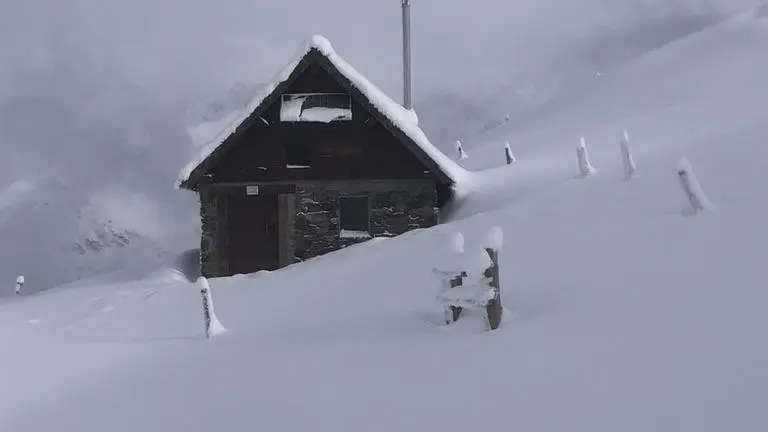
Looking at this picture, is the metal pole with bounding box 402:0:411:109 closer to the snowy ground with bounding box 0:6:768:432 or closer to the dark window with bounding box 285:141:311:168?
the dark window with bounding box 285:141:311:168

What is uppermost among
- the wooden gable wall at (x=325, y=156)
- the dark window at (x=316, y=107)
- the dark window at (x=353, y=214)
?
the dark window at (x=316, y=107)

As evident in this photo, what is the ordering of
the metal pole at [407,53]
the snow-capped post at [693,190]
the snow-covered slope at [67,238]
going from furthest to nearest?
the snow-covered slope at [67,238] < the metal pole at [407,53] < the snow-capped post at [693,190]

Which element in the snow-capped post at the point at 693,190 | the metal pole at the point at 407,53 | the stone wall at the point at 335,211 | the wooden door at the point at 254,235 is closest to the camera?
the snow-capped post at the point at 693,190

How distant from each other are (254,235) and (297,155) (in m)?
2.42

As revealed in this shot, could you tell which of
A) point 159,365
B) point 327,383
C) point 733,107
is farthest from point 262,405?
point 733,107

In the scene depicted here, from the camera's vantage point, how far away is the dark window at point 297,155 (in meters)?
16.9

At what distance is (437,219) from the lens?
16922 mm

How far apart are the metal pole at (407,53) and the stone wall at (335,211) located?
344 inches

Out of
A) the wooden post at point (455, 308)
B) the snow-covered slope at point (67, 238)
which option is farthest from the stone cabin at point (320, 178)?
the snow-covered slope at point (67, 238)

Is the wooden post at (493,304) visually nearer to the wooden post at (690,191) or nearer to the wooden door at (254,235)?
the wooden post at (690,191)

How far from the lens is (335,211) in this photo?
16.9m

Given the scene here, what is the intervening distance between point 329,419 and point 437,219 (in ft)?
38.0

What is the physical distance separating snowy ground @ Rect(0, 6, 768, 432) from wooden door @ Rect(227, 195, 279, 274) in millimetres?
3256

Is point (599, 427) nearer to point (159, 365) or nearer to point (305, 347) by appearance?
point (305, 347)
